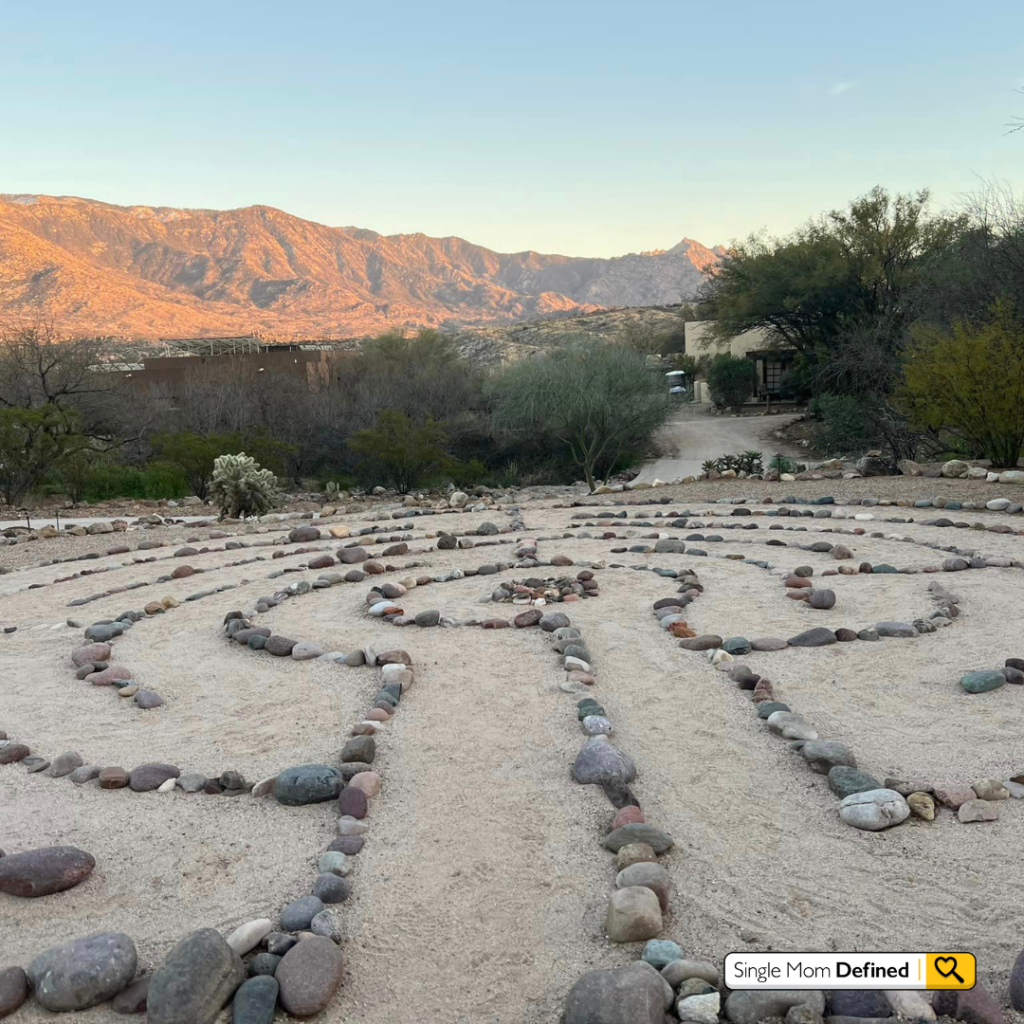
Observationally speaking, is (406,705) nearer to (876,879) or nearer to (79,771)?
(79,771)

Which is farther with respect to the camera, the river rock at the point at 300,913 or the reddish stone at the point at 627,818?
the reddish stone at the point at 627,818

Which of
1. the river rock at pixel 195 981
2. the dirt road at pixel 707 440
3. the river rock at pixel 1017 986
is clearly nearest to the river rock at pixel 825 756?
the river rock at pixel 1017 986

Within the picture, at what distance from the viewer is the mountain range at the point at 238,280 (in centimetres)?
9556

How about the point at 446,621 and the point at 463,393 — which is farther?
the point at 463,393

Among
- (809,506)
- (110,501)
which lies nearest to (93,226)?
(110,501)

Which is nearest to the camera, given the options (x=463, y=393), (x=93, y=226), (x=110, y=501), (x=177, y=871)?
(x=177, y=871)

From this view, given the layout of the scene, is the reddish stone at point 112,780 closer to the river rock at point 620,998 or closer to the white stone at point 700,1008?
the river rock at point 620,998

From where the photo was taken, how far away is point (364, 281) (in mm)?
166375

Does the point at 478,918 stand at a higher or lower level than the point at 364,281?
lower

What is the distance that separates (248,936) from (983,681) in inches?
159

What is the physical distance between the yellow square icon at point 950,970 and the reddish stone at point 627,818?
1193 mm

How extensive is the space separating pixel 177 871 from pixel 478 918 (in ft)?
3.98

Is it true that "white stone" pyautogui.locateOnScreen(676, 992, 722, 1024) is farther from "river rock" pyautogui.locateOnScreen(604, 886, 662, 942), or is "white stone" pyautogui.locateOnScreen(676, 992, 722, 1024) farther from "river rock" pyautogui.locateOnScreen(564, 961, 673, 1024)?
"river rock" pyautogui.locateOnScreen(604, 886, 662, 942)

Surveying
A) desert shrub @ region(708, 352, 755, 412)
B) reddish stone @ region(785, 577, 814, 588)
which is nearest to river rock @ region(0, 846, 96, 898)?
reddish stone @ region(785, 577, 814, 588)
